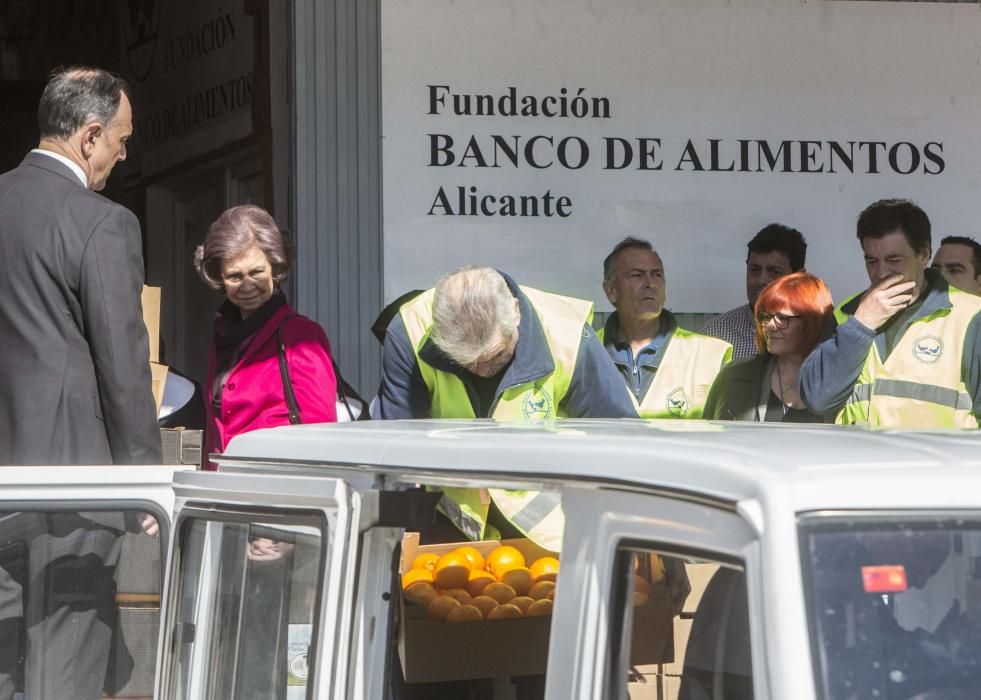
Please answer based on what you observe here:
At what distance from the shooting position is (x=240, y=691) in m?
2.67

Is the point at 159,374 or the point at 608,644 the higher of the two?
the point at 159,374

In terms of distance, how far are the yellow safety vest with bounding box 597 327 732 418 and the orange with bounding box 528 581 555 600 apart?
246cm

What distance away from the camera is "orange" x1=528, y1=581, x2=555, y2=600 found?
3.04 metres

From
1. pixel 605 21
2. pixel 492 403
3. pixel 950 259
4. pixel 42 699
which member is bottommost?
pixel 42 699

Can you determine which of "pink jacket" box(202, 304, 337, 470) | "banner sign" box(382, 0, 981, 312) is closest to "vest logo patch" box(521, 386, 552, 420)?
"pink jacket" box(202, 304, 337, 470)

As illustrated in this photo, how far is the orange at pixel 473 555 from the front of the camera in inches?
131

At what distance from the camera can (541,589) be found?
3.08m

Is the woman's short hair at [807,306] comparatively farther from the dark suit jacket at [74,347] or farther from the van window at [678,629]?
the van window at [678,629]

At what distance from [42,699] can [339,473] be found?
89 cm

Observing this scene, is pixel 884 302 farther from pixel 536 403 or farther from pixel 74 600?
pixel 74 600

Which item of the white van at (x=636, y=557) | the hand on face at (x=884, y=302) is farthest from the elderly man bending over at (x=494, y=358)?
the white van at (x=636, y=557)

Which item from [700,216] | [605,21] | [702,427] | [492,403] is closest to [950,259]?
[700,216]

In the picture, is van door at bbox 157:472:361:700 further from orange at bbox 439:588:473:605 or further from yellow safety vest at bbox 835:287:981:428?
yellow safety vest at bbox 835:287:981:428

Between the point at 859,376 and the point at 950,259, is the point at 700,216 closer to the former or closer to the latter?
the point at 950,259
